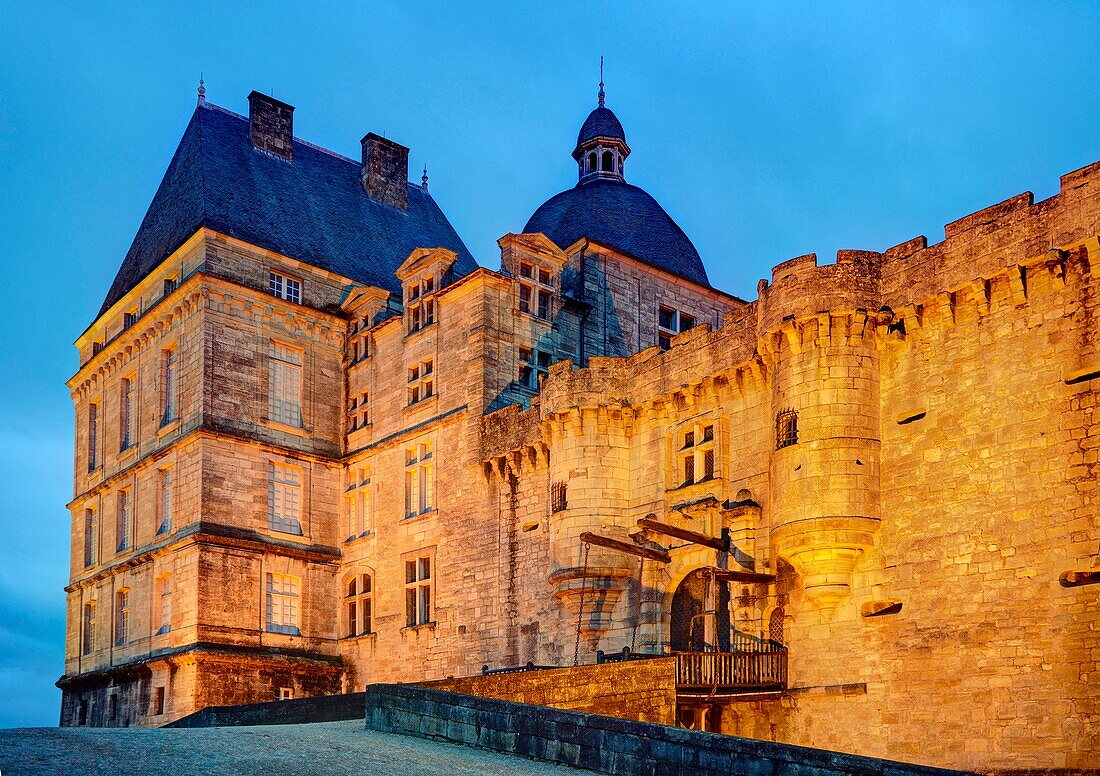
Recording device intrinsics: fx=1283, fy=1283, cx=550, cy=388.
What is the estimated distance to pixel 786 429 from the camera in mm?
23750

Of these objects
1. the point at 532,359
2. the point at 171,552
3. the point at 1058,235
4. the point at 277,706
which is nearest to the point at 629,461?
the point at 532,359

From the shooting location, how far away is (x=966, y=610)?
68.6 ft

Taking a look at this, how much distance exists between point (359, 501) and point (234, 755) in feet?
71.2

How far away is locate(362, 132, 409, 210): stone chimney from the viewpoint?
4431 centimetres

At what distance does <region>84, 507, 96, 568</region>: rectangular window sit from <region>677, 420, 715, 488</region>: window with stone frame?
2116 centimetres

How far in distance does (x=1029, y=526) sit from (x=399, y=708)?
10389mm

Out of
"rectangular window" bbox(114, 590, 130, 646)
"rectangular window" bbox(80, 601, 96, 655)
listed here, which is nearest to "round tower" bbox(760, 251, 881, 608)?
"rectangular window" bbox(114, 590, 130, 646)

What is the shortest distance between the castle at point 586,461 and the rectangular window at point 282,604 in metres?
0.08

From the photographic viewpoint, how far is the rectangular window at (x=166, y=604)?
114 feet

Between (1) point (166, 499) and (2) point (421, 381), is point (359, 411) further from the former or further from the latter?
(1) point (166, 499)

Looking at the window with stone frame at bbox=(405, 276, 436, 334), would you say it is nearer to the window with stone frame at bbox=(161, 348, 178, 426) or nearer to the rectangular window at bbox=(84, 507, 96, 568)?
the window with stone frame at bbox=(161, 348, 178, 426)

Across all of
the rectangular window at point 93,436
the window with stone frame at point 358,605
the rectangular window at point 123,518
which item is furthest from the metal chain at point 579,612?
the rectangular window at point 93,436

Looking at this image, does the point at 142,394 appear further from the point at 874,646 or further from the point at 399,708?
the point at 874,646

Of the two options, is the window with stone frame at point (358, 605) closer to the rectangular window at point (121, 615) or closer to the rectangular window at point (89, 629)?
the rectangular window at point (121, 615)
